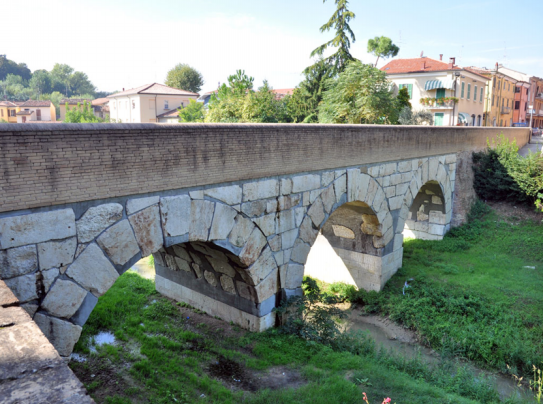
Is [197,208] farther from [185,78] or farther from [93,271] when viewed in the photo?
[185,78]

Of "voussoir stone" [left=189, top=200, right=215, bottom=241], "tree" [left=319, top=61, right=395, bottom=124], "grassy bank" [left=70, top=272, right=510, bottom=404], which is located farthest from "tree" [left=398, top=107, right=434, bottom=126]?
"voussoir stone" [left=189, top=200, right=215, bottom=241]

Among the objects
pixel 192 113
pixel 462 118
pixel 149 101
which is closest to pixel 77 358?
pixel 192 113

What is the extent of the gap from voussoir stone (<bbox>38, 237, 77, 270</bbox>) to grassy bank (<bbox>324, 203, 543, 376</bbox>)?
6491 mm

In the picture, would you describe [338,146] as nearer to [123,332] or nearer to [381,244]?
[381,244]

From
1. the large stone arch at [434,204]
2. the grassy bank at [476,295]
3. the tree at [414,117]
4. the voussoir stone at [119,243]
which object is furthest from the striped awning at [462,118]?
the voussoir stone at [119,243]

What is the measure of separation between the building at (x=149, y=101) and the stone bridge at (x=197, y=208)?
2751 cm

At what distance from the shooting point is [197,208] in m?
5.33

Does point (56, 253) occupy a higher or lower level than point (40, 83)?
lower

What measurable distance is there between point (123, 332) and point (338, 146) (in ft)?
15.5

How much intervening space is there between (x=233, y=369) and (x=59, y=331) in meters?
2.65

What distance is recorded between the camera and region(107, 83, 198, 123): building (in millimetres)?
34469

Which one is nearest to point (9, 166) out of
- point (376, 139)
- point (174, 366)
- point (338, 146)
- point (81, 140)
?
point (81, 140)

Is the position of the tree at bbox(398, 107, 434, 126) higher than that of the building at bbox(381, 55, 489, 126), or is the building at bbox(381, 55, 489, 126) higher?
the building at bbox(381, 55, 489, 126)

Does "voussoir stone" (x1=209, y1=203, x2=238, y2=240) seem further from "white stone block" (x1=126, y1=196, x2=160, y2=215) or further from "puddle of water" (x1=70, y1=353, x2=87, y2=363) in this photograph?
"puddle of water" (x1=70, y1=353, x2=87, y2=363)
